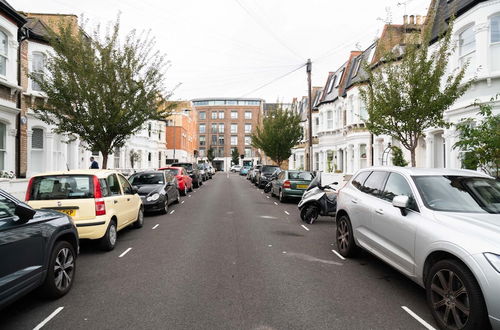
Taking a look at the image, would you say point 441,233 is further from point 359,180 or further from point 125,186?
point 125,186

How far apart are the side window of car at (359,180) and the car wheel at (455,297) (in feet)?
9.02

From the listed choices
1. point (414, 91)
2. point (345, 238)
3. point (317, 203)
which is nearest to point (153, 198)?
point (317, 203)

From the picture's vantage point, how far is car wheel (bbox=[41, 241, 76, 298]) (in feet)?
13.6

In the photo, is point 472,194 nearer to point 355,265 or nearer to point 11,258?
point 355,265

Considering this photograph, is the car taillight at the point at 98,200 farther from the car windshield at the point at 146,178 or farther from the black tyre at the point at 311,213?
the black tyre at the point at 311,213

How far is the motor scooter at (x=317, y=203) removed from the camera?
9.69 metres

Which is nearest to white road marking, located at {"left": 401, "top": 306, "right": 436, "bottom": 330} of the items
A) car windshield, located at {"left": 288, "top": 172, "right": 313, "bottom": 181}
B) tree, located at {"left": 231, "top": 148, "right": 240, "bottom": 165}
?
car windshield, located at {"left": 288, "top": 172, "right": 313, "bottom": 181}

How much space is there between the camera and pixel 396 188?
5016 millimetres

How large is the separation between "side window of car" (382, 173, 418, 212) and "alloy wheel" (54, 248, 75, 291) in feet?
15.7

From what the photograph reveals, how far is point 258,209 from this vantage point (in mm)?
13148

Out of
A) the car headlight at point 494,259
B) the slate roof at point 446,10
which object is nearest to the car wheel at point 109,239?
the car headlight at point 494,259

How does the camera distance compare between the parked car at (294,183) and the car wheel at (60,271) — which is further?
the parked car at (294,183)

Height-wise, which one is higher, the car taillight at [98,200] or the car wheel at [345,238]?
the car taillight at [98,200]

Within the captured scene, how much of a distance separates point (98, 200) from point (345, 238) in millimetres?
4882
